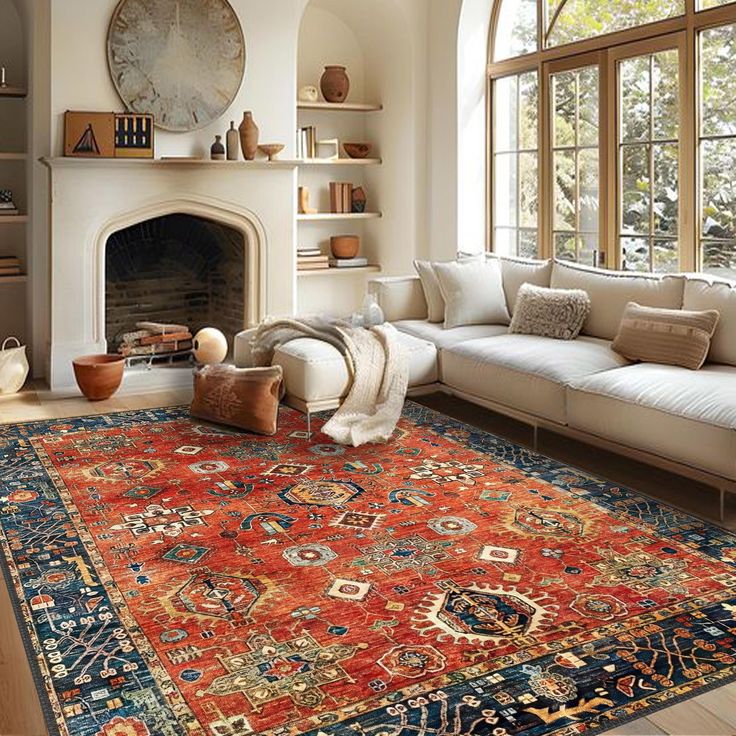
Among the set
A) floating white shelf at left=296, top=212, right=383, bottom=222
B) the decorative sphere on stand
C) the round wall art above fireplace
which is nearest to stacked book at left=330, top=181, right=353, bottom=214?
floating white shelf at left=296, top=212, right=383, bottom=222

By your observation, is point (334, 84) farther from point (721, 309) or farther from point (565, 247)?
point (721, 309)

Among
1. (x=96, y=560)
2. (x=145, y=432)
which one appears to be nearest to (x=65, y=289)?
(x=145, y=432)

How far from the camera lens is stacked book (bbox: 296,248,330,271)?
7.42 metres

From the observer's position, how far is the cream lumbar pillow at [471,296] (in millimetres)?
5730

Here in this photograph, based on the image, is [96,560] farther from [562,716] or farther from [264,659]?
[562,716]

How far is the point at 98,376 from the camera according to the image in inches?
227

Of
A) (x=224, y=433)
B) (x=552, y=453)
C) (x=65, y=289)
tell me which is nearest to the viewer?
(x=552, y=453)

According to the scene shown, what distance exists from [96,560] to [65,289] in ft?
10.7

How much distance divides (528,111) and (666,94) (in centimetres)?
139

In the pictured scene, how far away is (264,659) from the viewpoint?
2.59m

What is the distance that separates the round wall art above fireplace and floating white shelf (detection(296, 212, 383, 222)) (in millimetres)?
1199

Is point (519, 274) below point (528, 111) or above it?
below

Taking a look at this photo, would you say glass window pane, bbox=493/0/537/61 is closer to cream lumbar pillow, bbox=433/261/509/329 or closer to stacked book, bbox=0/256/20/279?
cream lumbar pillow, bbox=433/261/509/329

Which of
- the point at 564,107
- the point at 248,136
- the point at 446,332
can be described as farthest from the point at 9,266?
the point at 564,107
